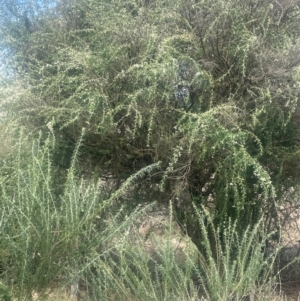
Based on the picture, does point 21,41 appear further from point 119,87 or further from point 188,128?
point 188,128

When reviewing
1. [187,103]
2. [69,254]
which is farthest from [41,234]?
[187,103]

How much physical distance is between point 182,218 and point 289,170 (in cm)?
162

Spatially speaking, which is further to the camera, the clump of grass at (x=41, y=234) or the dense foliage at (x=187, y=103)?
the dense foliage at (x=187, y=103)

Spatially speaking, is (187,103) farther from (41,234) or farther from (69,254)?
(41,234)

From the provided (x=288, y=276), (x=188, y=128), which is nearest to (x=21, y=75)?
(x=188, y=128)

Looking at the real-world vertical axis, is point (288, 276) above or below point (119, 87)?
below

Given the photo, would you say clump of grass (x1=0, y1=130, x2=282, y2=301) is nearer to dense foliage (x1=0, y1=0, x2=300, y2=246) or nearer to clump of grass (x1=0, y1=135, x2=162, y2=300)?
clump of grass (x1=0, y1=135, x2=162, y2=300)

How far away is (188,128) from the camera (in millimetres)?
6105

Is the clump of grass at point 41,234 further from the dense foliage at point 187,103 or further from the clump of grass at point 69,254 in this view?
the dense foliage at point 187,103

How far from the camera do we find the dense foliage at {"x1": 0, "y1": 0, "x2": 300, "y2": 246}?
20.8ft

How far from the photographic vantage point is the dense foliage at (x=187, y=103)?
6.35 m

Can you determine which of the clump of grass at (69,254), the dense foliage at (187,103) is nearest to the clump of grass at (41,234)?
the clump of grass at (69,254)

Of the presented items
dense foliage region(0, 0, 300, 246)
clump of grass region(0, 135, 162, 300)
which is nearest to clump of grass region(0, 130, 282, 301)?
clump of grass region(0, 135, 162, 300)

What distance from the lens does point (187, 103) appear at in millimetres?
6801
